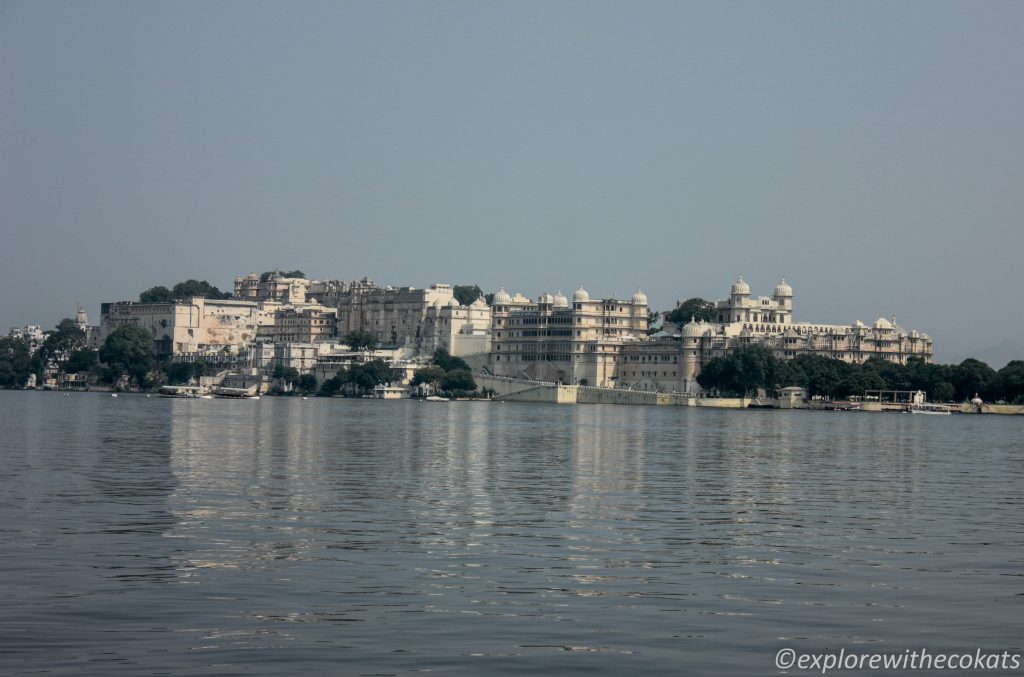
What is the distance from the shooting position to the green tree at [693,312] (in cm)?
15025

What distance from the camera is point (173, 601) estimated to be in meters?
14.2

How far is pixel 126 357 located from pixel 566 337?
149 ft

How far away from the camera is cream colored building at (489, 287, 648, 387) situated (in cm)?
14175

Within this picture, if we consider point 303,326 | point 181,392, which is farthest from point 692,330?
point 303,326

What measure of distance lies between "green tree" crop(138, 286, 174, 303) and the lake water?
498ft

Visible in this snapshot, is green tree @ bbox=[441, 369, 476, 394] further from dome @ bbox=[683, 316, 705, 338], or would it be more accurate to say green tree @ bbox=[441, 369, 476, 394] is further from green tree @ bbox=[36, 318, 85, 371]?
green tree @ bbox=[36, 318, 85, 371]

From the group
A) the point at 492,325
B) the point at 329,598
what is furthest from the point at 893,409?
the point at 329,598

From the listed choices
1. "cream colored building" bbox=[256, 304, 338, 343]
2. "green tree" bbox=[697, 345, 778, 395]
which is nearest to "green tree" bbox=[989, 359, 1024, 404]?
"green tree" bbox=[697, 345, 778, 395]

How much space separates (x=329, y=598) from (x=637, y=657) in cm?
347

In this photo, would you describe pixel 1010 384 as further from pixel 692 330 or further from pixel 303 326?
pixel 303 326

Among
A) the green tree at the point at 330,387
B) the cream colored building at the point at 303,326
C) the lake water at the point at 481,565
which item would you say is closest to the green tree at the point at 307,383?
the green tree at the point at 330,387

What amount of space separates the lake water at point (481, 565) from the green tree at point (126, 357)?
12271 cm

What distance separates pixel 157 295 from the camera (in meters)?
186

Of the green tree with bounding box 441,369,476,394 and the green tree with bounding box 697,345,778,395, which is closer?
the green tree with bounding box 697,345,778,395
